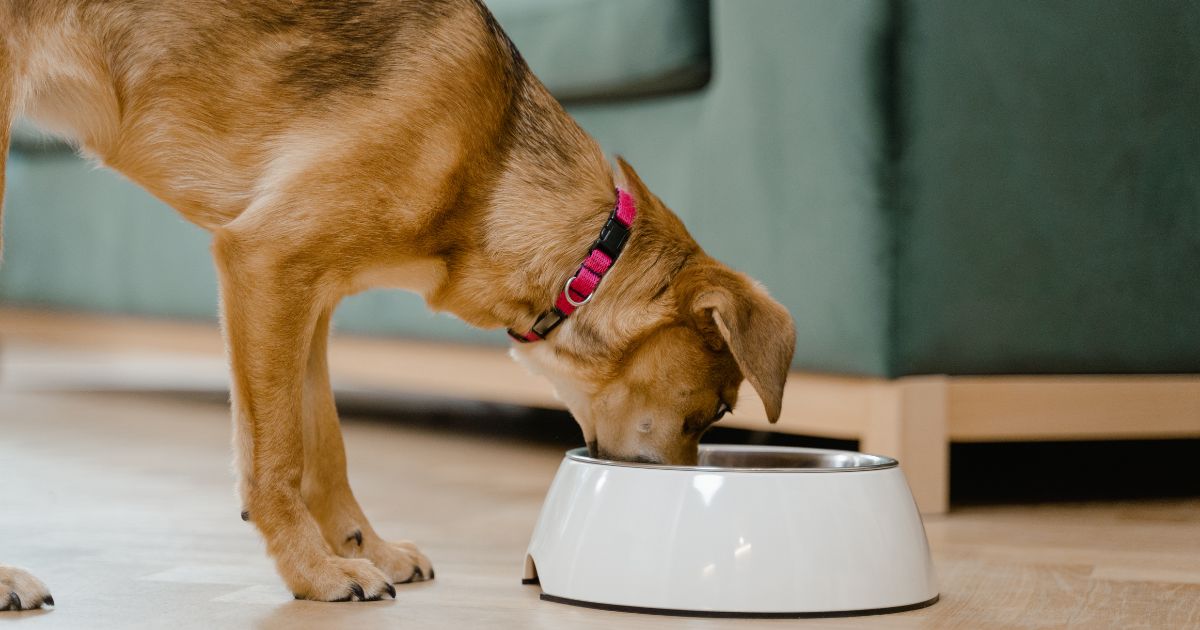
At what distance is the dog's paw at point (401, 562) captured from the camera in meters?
2.07

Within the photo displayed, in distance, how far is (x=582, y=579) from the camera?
6.06ft

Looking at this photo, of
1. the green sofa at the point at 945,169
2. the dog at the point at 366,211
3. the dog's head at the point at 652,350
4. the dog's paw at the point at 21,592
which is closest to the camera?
the dog's paw at the point at 21,592

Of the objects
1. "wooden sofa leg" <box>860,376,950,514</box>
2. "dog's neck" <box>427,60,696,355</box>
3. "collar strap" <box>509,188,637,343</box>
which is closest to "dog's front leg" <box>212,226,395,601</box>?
"dog's neck" <box>427,60,696,355</box>

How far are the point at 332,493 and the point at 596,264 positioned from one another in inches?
21.7

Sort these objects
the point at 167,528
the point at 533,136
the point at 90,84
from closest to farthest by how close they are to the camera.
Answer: the point at 90,84 → the point at 533,136 → the point at 167,528

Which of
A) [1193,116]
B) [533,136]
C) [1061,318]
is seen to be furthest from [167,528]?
[1193,116]

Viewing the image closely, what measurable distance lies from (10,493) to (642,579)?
157 centimetres

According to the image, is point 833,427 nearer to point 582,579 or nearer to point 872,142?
point 872,142

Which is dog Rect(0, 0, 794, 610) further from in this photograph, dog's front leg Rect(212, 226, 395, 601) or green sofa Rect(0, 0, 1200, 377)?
green sofa Rect(0, 0, 1200, 377)

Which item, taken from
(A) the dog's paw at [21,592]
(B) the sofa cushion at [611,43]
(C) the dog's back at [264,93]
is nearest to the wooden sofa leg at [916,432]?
(B) the sofa cushion at [611,43]

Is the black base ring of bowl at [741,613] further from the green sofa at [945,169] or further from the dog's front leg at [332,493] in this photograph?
the green sofa at [945,169]

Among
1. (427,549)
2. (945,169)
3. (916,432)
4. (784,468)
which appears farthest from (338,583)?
(945,169)

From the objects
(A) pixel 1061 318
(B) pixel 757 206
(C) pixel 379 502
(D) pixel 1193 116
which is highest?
(D) pixel 1193 116

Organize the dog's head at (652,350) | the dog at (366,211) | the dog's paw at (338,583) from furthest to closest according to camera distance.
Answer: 1. the dog's head at (652,350)
2. the dog at (366,211)
3. the dog's paw at (338,583)
